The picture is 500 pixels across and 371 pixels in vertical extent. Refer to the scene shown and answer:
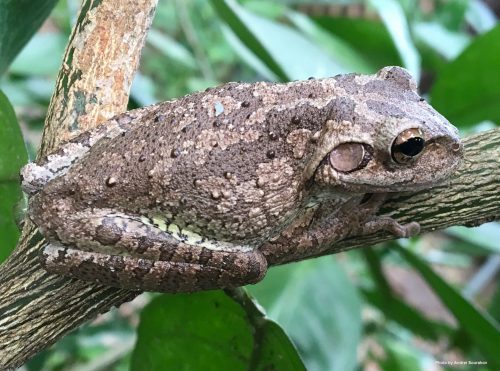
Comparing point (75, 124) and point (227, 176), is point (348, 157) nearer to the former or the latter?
point (227, 176)

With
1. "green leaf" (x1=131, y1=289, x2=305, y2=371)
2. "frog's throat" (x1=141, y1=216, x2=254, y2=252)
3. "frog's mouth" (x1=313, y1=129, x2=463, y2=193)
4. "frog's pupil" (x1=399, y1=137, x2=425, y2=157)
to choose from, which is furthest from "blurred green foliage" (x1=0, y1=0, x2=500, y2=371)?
"frog's pupil" (x1=399, y1=137, x2=425, y2=157)

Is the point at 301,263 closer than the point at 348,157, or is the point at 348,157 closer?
the point at 348,157

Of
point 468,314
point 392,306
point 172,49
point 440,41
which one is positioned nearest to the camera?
point 468,314

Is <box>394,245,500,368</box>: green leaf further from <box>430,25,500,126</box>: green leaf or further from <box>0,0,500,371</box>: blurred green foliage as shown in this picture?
<box>430,25,500,126</box>: green leaf

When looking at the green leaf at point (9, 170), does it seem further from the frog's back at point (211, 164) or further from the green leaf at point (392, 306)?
the green leaf at point (392, 306)

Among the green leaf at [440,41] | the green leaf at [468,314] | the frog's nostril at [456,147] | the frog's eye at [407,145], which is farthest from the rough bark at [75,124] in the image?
the green leaf at [440,41]

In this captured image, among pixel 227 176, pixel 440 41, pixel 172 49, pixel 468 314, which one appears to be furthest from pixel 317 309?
pixel 172 49

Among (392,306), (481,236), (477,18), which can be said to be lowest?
(392,306)
